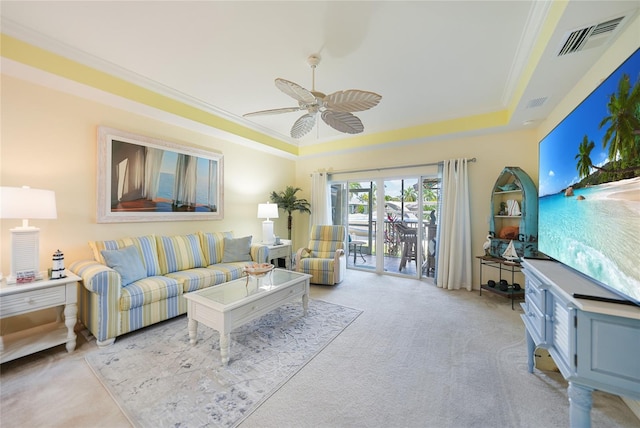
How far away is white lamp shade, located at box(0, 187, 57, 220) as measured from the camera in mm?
1928

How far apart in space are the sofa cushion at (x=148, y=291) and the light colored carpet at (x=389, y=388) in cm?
47

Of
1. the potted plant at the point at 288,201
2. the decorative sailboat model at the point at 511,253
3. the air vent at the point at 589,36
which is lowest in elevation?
the decorative sailboat model at the point at 511,253

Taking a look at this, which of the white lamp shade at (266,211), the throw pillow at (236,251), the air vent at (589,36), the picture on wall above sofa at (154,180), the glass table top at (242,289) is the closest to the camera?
the air vent at (589,36)

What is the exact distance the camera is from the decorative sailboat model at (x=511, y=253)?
3.28 meters

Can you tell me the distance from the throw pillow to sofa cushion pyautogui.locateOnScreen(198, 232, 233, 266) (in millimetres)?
79

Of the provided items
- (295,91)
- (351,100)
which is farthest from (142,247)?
(351,100)

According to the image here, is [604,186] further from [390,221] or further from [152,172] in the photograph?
[152,172]

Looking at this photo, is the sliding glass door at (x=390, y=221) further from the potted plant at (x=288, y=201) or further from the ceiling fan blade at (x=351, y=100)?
the ceiling fan blade at (x=351, y=100)

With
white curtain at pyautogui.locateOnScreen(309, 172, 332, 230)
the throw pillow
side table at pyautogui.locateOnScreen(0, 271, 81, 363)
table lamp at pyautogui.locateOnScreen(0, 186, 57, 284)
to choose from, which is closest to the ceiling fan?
the throw pillow

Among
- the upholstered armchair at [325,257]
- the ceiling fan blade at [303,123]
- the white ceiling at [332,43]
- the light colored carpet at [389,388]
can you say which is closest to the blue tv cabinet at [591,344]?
the light colored carpet at [389,388]

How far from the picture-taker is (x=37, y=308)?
2000 mm

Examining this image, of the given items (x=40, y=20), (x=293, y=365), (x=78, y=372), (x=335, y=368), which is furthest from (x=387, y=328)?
(x=40, y=20)

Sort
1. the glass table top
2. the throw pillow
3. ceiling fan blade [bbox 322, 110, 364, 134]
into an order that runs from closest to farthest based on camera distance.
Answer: the glass table top
ceiling fan blade [bbox 322, 110, 364, 134]
the throw pillow

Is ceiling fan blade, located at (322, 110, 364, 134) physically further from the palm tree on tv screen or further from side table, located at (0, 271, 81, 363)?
side table, located at (0, 271, 81, 363)
